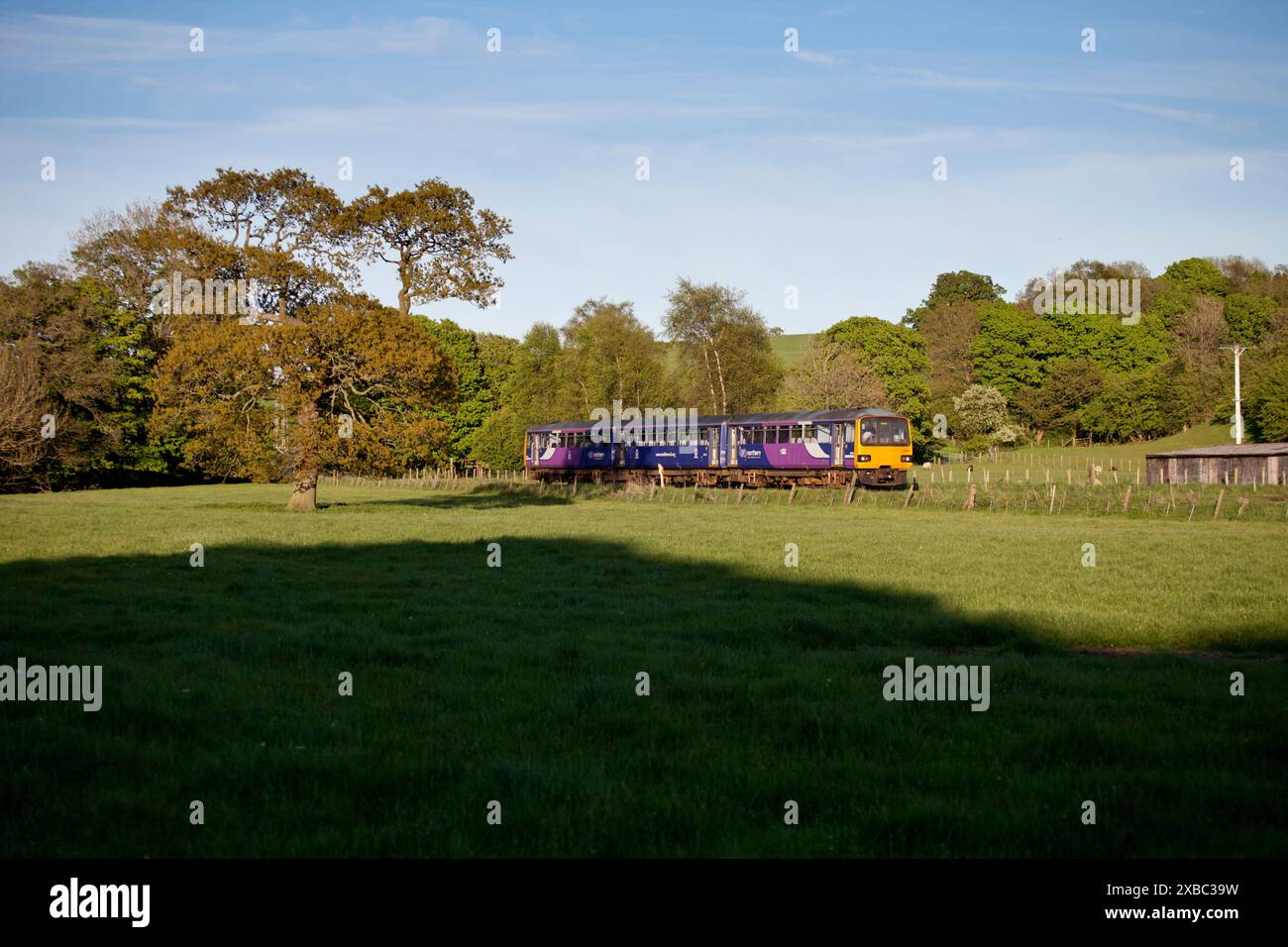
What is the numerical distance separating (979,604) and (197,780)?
36.7 ft

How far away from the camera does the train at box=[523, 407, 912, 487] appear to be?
51188mm

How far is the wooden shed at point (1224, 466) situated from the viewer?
174 ft

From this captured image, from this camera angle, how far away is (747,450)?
55875 mm

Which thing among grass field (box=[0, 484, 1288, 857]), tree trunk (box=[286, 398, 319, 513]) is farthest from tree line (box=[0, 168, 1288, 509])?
grass field (box=[0, 484, 1288, 857])

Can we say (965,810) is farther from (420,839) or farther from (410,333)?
(410,333)

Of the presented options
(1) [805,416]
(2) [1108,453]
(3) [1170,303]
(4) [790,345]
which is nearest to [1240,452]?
(1) [805,416]

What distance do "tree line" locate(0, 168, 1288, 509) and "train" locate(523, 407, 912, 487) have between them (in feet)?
29.6

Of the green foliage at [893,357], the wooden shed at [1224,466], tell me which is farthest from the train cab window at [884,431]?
the green foliage at [893,357]

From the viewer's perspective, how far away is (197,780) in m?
6.43

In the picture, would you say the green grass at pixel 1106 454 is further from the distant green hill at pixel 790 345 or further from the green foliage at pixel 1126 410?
the distant green hill at pixel 790 345

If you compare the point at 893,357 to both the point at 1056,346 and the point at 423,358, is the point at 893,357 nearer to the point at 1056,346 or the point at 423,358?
the point at 1056,346

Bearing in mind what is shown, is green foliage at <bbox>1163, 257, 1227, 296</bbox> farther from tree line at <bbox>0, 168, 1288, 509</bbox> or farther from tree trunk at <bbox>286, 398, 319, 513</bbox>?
tree trunk at <bbox>286, 398, 319, 513</bbox>

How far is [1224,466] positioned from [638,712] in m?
56.8
